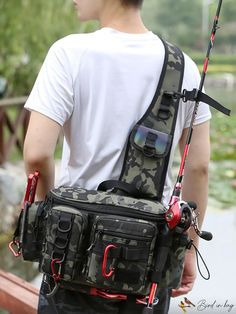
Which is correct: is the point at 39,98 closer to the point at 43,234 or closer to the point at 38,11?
the point at 43,234

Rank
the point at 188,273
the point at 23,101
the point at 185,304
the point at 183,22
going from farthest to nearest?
the point at 183,22, the point at 23,101, the point at 185,304, the point at 188,273

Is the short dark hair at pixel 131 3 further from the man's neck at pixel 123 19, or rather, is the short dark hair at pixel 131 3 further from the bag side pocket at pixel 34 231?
the bag side pocket at pixel 34 231

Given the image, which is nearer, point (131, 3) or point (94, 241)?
point (94, 241)

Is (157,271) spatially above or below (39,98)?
below

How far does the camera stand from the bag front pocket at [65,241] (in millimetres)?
1282

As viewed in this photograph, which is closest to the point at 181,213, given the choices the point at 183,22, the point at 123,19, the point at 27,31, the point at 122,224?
the point at 122,224

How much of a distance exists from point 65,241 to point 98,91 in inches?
13.0

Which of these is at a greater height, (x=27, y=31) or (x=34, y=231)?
(x=34, y=231)

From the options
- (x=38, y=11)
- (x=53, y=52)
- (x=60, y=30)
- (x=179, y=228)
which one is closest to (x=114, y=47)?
(x=53, y=52)

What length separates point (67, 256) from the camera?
129 cm

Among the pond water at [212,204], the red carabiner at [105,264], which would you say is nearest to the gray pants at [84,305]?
the red carabiner at [105,264]

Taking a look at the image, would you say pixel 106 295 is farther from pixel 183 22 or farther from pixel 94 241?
pixel 183 22

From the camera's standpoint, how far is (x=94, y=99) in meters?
1.35

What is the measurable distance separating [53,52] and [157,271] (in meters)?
0.52
